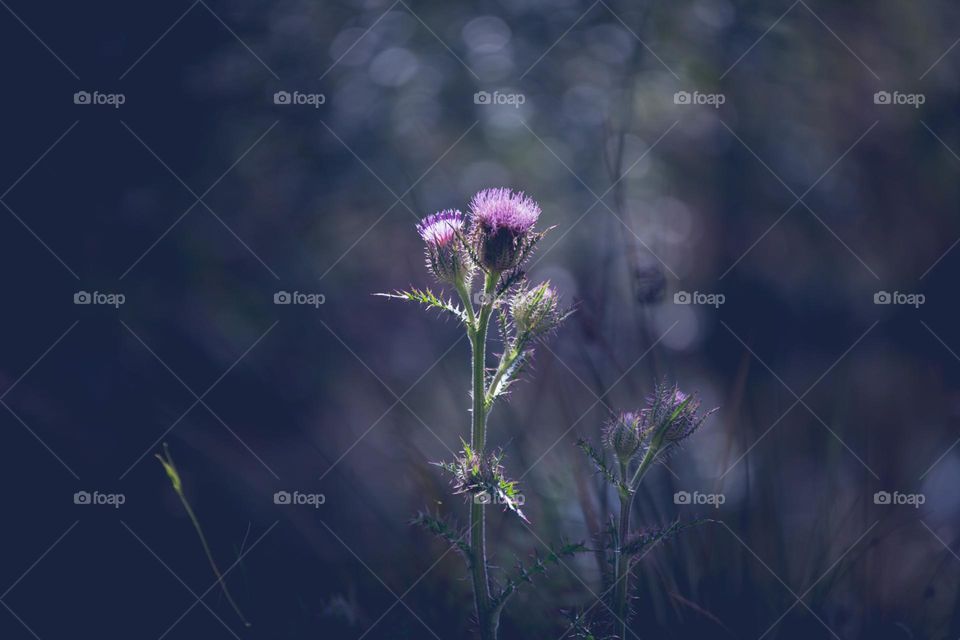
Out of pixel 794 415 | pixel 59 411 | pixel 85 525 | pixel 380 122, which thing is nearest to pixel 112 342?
pixel 59 411

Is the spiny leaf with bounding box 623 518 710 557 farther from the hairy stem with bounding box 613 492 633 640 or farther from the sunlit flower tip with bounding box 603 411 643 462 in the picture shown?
the sunlit flower tip with bounding box 603 411 643 462

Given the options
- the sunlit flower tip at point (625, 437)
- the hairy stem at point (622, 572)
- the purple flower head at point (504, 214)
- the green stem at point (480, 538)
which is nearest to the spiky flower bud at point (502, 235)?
the purple flower head at point (504, 214)

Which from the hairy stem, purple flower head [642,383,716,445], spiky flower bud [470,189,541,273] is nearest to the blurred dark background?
the hairy stem

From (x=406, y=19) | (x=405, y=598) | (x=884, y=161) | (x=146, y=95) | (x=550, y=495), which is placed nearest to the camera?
(x=405, y=598)

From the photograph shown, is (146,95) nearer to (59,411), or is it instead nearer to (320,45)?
(320,45)

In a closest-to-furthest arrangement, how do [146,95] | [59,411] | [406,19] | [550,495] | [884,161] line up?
[550,495] → [59,411] → [146,95] → [884,161] → [406,19]

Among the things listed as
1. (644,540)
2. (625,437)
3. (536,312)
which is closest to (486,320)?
(536,312)

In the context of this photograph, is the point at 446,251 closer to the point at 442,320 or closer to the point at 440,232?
the point at 440,232

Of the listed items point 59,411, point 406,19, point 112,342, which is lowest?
point 59,411

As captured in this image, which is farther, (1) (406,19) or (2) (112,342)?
(1) (406,19)
